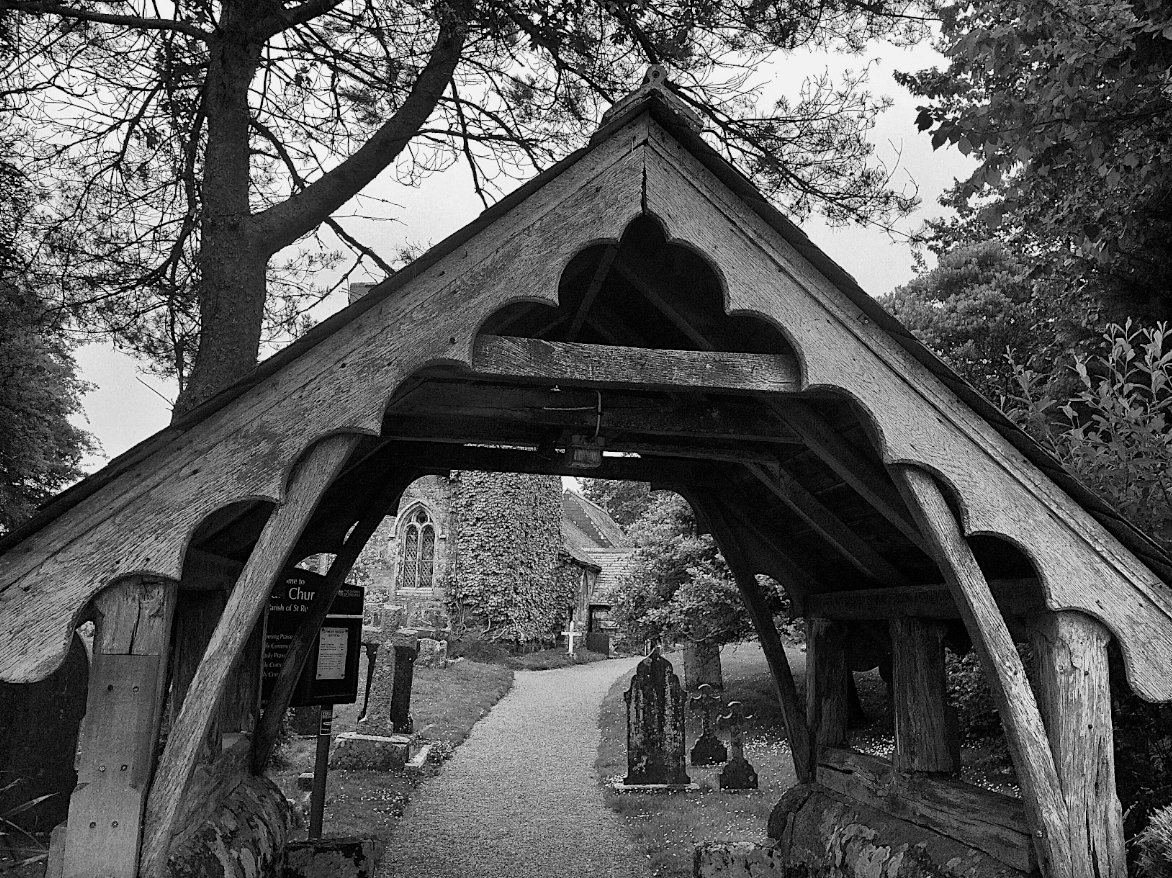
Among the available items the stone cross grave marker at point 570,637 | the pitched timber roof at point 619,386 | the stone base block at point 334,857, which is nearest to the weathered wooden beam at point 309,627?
the stone base block at point 334,857

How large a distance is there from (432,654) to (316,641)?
14018mm

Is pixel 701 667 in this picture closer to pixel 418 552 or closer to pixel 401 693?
pixel 401 693

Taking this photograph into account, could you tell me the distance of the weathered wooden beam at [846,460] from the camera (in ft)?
12.5

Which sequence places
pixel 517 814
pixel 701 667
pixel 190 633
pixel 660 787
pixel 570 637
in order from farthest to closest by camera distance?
1. pixel 570 637
2. pixel 701 667
3. pixel 660 787
4. pixel 517 814
5. pixel 190 633

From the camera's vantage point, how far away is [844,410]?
3.95 metres

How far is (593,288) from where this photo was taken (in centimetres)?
424

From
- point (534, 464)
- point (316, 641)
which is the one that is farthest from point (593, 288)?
point (316, 641)

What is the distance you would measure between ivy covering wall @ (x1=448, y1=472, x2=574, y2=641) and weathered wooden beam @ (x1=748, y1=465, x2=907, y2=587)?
18.2 metres

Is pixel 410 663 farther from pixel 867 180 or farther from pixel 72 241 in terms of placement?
pixel 867 180

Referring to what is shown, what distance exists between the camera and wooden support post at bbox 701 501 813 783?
5801mm

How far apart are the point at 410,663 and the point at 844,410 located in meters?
8.94

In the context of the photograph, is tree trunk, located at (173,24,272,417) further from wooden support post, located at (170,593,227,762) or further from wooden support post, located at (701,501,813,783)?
wooden support post, located at (701,501,813,783)

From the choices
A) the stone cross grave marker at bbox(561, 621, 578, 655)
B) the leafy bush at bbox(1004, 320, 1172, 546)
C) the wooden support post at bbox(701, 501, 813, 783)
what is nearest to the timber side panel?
the leafy bush at bbox(1004, 320, 1172, 546)

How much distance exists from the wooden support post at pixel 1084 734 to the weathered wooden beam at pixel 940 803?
1.53 feet
